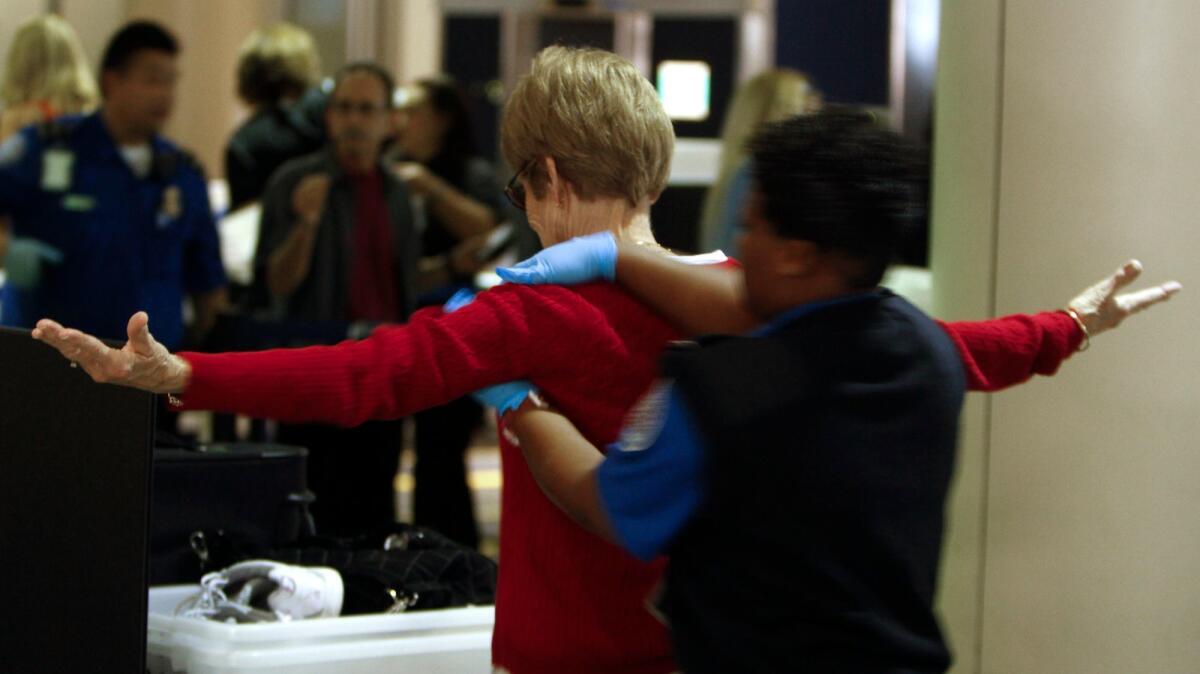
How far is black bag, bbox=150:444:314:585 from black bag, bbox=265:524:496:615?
7 centimetres

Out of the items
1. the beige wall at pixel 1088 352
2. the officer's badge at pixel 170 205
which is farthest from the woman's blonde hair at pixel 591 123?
the officer's badge at pixel 170 205

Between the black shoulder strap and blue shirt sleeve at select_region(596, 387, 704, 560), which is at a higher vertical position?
the black shoulder strap

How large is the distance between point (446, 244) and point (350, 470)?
77cm

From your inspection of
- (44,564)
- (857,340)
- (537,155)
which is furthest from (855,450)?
(44,564)

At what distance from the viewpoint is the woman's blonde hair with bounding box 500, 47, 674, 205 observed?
1.79 m

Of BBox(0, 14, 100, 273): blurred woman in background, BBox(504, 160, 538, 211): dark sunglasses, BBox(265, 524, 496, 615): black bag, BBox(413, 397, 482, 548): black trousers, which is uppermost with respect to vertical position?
BBox(0, 14, 100, 273): blurred woman in background

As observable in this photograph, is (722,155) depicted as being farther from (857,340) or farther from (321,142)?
(857,340)

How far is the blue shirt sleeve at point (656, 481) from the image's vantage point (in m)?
1.45

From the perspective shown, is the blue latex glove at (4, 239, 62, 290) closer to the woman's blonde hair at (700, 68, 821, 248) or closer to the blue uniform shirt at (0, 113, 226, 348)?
the blue uniform shirt at (0, 113, 226, 348)

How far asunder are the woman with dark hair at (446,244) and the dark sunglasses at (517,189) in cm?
301

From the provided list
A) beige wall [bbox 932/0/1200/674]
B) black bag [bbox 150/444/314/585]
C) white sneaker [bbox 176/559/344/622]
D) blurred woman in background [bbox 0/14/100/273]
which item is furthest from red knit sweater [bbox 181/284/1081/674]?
blurred woman in background [bbox 0/14/100/273]

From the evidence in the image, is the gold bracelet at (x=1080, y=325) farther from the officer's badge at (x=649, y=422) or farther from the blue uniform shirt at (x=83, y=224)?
the blue uniform shirt at (x=83, y=224)

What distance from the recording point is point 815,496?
4.75 ft

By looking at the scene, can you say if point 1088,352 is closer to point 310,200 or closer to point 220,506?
point 220,506
